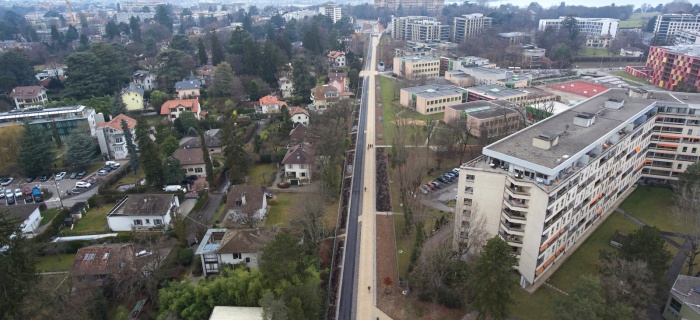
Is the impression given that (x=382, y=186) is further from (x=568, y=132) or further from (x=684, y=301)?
(x=684, y=301)

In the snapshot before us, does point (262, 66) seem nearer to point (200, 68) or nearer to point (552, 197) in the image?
point (200, 68)

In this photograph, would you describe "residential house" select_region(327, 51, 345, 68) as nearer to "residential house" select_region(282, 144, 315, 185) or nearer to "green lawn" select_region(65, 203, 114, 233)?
"residential house" select_region(282, 144, 315, 185)

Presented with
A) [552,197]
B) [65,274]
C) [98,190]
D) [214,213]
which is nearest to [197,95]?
[98,190]

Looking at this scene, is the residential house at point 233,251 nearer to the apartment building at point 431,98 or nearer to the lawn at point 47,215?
the lawn at point 47,215

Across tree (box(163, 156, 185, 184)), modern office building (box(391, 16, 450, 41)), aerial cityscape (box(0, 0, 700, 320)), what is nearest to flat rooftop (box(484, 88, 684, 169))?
aerial cityscape (box(0, 0, 700, 320))

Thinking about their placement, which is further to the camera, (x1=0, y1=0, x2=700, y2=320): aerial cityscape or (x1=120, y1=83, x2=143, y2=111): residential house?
(x1=120, y1=83, x2=143, y2=111): residential house
